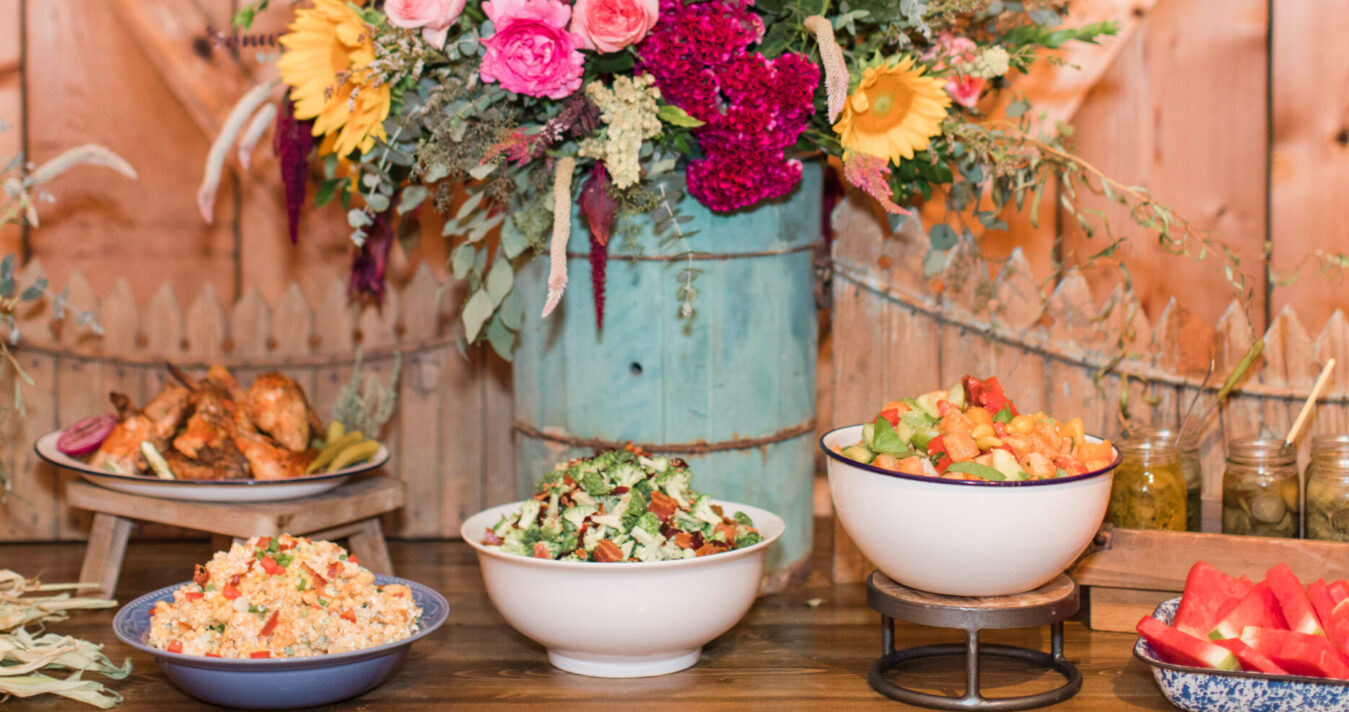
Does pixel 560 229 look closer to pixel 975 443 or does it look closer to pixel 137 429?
pixel 975 443

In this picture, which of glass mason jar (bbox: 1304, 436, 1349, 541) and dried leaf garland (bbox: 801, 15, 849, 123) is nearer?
dried leaf garland (bbox: 801, 15, 849, 123)

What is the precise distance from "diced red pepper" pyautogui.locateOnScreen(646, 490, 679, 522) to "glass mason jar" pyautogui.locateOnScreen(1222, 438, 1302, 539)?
768 mm

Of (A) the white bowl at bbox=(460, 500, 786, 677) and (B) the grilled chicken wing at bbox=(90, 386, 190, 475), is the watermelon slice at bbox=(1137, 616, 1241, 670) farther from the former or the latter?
(B) the grilled chicken wing at bbox=(90, 386, 190, 475)

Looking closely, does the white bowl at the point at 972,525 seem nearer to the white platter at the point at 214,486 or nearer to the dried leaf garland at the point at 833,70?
the dried leaf garland at the point at 833,70

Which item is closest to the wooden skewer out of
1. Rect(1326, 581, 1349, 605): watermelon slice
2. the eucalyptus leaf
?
Rect(1326, 581, 1349, 605): watermelon slice

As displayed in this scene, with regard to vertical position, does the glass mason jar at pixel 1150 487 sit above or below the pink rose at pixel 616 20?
below

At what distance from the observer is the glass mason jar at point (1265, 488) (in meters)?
1.78

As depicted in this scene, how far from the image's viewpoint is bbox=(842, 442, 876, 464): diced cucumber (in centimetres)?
155

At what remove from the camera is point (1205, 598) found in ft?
4.95

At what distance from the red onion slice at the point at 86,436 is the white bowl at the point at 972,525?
1.09 meters

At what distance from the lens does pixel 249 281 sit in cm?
243

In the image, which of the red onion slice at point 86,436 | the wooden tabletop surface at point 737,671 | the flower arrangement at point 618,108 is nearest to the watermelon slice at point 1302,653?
the wooden tabletop surface at point 737,671

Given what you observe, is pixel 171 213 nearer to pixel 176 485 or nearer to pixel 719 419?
pixel 176 485

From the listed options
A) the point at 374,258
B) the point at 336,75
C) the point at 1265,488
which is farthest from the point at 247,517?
the point at 1265,488
